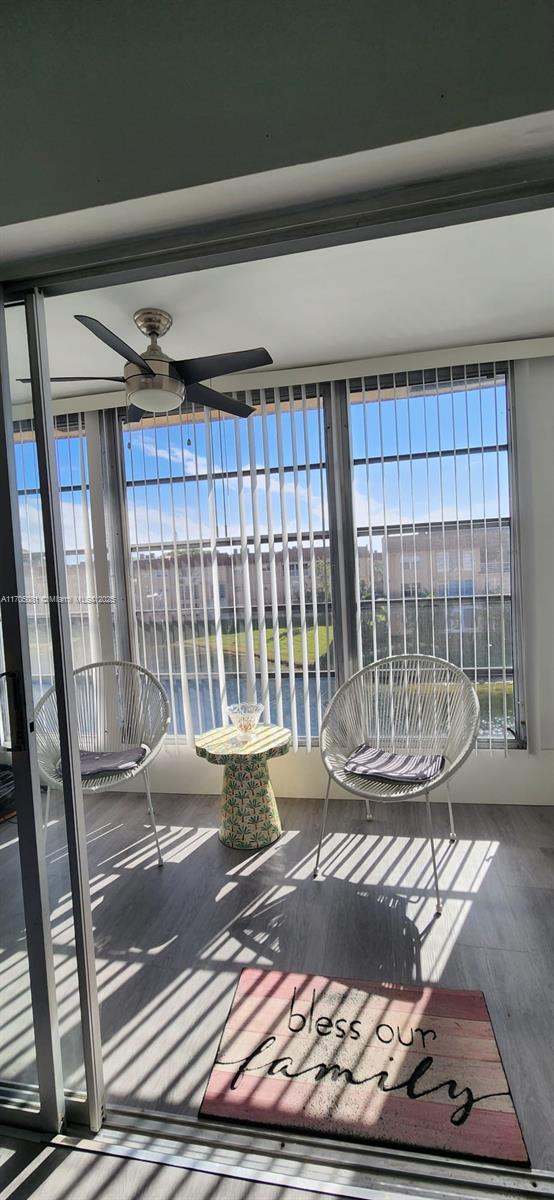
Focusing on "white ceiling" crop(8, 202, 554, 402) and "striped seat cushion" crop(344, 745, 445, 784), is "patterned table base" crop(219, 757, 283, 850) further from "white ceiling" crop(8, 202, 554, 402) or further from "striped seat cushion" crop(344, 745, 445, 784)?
"white ceiling" crop(8, 202, 554, 402)

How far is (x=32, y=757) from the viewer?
1.46m

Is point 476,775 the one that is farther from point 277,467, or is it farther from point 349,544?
point 277,467

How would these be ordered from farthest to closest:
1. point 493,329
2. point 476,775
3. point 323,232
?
point 476,775
point 493,329
point 323,232

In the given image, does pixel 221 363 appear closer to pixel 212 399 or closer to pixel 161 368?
pixel 161 368

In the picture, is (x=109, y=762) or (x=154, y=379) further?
(x=109, y=762)

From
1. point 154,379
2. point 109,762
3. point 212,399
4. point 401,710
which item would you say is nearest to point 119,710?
point 109,762

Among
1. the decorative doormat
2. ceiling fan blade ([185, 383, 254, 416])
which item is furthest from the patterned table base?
ceiling fan blade ([185, 383, 254, 416])

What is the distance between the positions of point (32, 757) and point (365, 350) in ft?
8.91

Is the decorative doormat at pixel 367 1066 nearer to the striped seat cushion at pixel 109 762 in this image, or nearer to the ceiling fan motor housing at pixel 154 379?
the striped seat cushion at pixel 109 762

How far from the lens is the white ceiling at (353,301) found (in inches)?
85.0

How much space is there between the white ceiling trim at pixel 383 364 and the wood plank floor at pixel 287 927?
2541 mm

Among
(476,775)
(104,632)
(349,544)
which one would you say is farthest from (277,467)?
(476,775)

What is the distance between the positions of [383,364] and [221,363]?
1329 mm

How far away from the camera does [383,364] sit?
3266 millimetres
